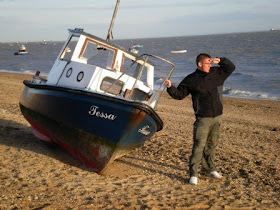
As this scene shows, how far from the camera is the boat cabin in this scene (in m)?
8.10

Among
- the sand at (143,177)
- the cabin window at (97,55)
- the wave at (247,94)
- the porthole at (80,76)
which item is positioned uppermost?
the cabin window at (97,55)

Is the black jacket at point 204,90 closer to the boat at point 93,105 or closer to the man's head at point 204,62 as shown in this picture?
the man's head at point 204,62

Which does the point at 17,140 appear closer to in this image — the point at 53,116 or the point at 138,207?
A: the point at 53,116

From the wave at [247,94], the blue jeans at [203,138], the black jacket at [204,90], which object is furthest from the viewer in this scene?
the wave at [247,94]

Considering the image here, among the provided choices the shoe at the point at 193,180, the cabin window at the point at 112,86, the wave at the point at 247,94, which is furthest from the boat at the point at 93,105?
the wave at the point at 247,94

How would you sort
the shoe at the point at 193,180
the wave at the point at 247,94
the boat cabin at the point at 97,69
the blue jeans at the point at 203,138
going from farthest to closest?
the wave at the point at 247,94 → the boat cabin at the point at 97,69 → the shoe at the point at 193,180 → the blue jeans at the point at 203,138

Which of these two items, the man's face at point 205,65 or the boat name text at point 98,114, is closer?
the man's face at point 205,65

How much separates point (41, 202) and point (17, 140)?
4073 mm

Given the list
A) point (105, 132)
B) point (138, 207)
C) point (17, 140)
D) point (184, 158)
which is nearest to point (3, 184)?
point (105, 132)

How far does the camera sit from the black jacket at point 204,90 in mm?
6387

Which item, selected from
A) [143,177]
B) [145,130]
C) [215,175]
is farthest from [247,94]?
[143,177]

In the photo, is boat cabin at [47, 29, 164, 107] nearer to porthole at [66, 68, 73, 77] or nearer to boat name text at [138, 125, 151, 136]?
porthole at [66, 68, 73, 77]

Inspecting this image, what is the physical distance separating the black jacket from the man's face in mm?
64

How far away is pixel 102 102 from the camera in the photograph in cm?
710
